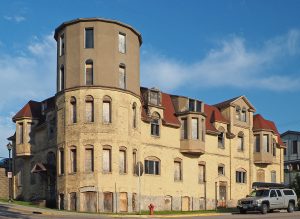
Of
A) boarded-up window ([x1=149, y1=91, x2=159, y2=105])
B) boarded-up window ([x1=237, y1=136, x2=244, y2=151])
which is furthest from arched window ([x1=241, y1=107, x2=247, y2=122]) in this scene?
boarded-up window ([x1=149, y1=91, x2=159, y2=105])

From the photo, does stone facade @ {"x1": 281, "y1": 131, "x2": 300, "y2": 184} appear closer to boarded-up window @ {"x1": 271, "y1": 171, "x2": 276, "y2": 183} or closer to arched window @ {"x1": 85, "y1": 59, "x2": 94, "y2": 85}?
boarded-up window @ {"x1": 271, "y1": 171, "x2": 276, "y2": 183}

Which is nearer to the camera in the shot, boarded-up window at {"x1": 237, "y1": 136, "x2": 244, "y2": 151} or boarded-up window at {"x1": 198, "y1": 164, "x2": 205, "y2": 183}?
boarded-up window at {"x1": 198, "y1": 164, "x2": 205, "y2": 183}

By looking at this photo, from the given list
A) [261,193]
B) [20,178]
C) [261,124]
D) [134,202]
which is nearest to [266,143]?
[261,124]

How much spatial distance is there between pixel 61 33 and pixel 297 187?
2813cm

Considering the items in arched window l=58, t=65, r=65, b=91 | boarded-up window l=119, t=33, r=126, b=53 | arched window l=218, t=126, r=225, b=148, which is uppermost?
boarded-up window l=119, t=33, r=126, b=53

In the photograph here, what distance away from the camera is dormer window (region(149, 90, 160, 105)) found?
A: 50.4m

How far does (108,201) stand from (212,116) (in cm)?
1974

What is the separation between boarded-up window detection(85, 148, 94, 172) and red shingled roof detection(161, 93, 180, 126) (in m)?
10.3

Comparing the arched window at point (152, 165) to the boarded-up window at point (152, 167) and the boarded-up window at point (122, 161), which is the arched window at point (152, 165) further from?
the boarded-up window at point (122, 161)

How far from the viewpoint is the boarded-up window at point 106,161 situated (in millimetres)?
43344

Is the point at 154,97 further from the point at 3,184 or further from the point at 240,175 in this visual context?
the point at 3,184

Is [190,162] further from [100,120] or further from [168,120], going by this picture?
[100,120]

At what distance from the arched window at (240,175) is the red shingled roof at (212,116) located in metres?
5.95

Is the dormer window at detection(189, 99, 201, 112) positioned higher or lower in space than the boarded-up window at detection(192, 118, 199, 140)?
higher
